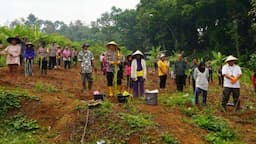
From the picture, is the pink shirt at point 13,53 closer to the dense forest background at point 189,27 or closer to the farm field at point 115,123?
the farm field at point 115,123

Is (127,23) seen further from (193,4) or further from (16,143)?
(16,143)

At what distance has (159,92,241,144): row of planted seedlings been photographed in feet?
27.7

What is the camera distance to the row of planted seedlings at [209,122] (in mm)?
8445

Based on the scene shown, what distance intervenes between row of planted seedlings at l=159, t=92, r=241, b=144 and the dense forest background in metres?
15.1

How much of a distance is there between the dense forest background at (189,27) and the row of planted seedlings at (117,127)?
16.9 metres

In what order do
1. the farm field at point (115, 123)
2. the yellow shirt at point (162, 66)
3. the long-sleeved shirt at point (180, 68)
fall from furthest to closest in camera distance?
the yellow shirt at point (162, 66) → the long-sleeved shirt at point (180, 68) → the farm field at point (115, 123)

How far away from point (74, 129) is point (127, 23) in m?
44.8

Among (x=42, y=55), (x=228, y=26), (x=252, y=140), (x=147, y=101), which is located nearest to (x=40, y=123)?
(x=147, y=101)

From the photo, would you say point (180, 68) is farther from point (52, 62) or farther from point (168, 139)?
point (52, 62)

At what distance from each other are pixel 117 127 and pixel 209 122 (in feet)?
7.37

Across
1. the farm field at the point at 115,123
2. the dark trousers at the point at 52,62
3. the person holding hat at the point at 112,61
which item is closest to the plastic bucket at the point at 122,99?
the farm field at the point at 115,123

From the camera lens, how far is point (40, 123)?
8.58m

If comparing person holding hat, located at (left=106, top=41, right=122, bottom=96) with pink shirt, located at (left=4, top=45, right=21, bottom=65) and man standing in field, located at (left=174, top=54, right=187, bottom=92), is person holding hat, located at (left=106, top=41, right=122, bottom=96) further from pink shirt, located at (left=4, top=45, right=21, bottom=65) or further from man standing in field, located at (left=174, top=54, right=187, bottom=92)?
man standing in field, located at (left=174, top=54, right=187, bottom=92)

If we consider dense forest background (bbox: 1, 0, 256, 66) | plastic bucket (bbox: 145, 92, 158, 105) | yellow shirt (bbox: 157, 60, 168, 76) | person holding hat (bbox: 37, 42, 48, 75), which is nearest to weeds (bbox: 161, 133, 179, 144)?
plastic bucket (bbox: 145, 92, 158, 105)
